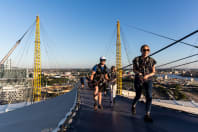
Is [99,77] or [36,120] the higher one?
[99,77]

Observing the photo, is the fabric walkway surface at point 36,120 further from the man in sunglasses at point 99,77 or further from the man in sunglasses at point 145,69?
the man in sunglasses at point 145,69

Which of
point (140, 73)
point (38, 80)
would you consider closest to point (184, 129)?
point (140, 73)

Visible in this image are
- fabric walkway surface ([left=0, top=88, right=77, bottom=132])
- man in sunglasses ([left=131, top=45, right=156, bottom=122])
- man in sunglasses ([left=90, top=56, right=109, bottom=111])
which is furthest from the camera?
man in sunglasses ([left=90, top=56, right=109, bottom=111])

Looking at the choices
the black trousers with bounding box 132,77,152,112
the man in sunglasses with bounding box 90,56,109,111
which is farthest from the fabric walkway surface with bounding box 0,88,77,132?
the black trousers with bounding box 132,77,152,112

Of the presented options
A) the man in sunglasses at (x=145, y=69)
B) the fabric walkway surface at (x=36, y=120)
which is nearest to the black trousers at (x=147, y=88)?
the man in sunglasses at (x=145, y=69)

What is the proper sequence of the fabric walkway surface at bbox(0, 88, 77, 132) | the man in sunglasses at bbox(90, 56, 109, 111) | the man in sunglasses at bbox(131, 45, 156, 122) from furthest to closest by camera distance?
the man in sunglasses at bbox(90, 56, 109, 111) → the fabric walkway surface at bbox(0, 88, 77, 132) → the man in sunglasses at bbox(131, 45, 156, 122)

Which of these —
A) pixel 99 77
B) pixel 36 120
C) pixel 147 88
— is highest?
pixel 99 77

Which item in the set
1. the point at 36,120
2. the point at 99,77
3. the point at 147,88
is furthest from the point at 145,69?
the point at 36,120

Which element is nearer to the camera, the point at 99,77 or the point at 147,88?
the point at 147,88

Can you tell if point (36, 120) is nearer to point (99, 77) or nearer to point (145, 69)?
point (99, 77)

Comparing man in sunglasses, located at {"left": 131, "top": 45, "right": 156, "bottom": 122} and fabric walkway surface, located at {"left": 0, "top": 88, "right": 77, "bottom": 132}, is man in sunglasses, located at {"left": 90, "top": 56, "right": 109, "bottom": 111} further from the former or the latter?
man in sunglasses, located at {"left": 131, "top": 45, "right": 156, "bottom": 122}

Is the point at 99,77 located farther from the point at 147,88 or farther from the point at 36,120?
the point at 36,120

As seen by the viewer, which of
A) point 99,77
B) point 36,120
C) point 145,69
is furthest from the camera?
point 99,77

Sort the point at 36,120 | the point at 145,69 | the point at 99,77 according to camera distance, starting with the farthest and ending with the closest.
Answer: the point at 99,77, the point at 36,120, the point at 145,69
